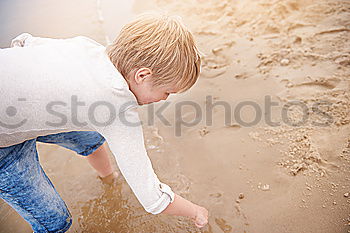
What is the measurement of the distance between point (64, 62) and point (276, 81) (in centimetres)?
146

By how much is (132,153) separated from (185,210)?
354 mm

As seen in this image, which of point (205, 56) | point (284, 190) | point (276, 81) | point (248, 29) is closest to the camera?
point (284, 190)

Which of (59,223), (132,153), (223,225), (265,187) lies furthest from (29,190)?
(265,187)

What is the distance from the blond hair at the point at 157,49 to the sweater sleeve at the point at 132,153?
0.15 meters

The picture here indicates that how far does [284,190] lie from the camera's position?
147 cm

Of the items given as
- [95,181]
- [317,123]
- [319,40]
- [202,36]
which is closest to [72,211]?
[95,181]

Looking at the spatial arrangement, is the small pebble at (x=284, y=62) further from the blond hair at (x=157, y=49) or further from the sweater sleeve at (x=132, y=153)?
the sweater sleeve at (x=132, y=153)

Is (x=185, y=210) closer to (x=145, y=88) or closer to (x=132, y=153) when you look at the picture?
(x=132, y=153)

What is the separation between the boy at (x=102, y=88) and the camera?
0.95 meters

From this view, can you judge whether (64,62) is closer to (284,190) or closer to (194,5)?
(284,190)

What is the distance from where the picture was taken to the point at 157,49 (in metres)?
0.98

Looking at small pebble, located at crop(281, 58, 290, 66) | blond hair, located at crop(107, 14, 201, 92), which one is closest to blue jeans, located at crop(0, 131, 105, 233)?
blond hair, located at crop(107, 14, 201, 92)

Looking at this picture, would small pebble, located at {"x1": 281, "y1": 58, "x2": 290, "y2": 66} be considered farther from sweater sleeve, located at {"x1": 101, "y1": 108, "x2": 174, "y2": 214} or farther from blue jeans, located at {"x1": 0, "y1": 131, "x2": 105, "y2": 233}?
blue jeans, located at {"x1": 0, "y1": 131, "x2": 105, "y2": 233}

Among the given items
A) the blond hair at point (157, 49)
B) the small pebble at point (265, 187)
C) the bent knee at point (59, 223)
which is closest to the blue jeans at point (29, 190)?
the bent knee at point (59, 223)
